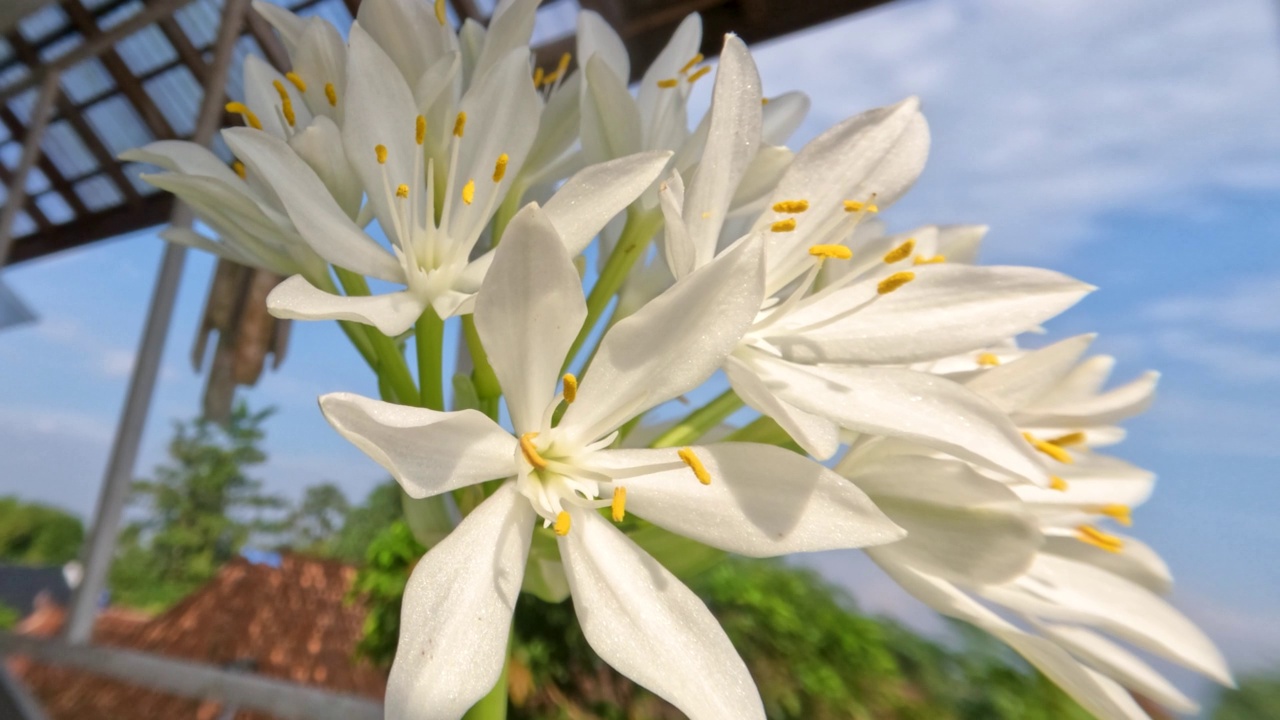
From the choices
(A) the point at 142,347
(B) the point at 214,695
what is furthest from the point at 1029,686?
(A) the point at 142,347

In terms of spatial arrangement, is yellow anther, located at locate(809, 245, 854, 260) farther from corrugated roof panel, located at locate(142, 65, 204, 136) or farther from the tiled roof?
corrugated roof panel, located at locate(142, 65, 204, 136)

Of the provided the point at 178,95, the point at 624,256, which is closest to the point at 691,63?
the point at 624,256

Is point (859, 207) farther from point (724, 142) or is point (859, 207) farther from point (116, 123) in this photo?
point (116, 123)

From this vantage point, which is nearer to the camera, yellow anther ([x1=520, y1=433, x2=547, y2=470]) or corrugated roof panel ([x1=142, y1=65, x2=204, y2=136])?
yellow anther ([x1=520, y1=433, x2=547, y2=470])

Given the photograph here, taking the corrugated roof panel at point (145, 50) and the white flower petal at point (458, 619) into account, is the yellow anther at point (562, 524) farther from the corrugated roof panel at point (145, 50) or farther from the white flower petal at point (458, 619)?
the corrugated roof panel at point (145, 50)

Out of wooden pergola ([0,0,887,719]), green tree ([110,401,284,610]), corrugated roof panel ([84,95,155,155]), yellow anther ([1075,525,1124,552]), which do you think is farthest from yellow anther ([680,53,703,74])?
corrugated roof panel ([84,95,155,155])

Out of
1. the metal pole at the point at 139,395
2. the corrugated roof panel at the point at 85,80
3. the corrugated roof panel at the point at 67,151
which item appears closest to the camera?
the metal pole at the point at 139,395

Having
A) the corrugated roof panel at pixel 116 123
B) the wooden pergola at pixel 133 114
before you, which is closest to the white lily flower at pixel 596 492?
the wooden pergola at pixel 133 114
